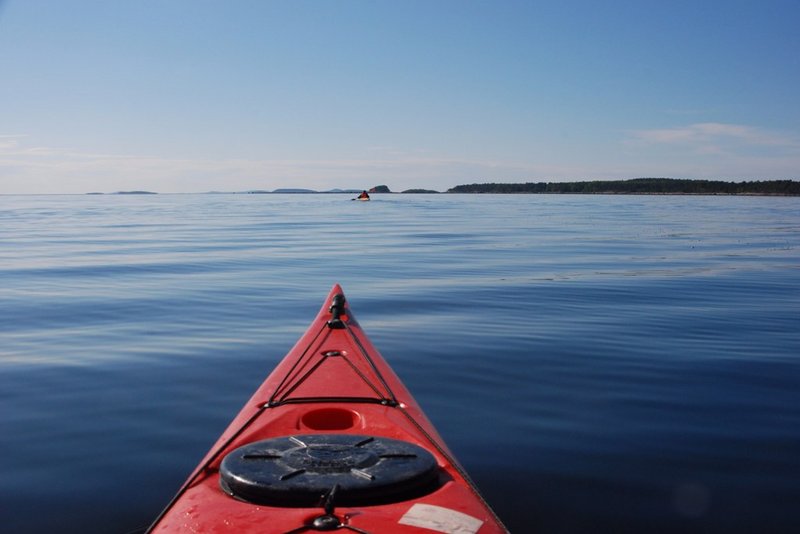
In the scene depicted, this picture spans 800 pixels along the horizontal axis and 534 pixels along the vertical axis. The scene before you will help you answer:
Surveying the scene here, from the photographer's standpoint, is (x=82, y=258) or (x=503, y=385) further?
(x=82, y=258)

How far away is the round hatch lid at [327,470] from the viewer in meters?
2.79

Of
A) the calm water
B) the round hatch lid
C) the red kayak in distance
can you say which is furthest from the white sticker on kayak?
the calm water

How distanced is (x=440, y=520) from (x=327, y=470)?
21.3 inches

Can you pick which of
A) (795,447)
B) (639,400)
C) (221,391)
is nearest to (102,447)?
(221,391)

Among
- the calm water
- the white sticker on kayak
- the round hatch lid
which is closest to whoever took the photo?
the white sticker on kayak

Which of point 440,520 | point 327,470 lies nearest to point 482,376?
point 327,470

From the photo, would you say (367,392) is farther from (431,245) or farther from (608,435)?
(431,245)

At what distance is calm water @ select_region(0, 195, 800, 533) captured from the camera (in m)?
4.29

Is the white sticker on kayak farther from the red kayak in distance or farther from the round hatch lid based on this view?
the round hatch lid

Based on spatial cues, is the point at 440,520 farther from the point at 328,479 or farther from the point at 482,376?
the point at 482,376

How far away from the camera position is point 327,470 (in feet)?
9.69

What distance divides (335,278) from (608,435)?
27.7 feet

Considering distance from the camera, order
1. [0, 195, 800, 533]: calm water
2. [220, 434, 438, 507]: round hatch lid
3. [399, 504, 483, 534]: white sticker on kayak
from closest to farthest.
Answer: [399, 504, 483, 534]: white sticker on kayak < [220, 434, 438, 507]: round hatch lid < [0, 195, 800, 533]: calm water

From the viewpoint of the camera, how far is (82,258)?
1661cm
